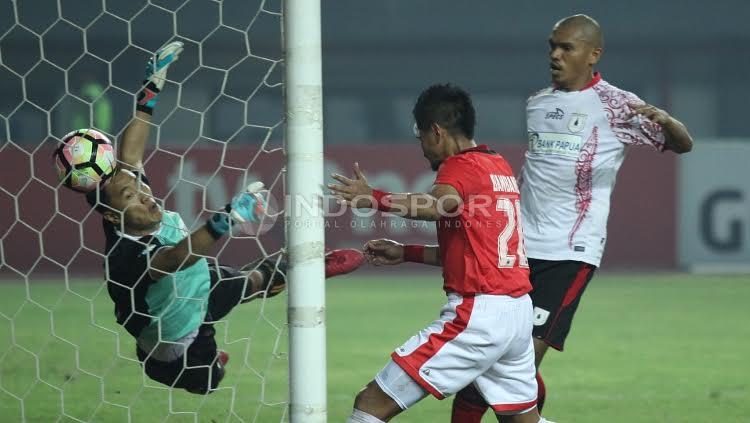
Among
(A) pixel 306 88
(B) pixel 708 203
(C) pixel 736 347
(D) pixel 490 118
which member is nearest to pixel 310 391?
(A) pixel 306 88

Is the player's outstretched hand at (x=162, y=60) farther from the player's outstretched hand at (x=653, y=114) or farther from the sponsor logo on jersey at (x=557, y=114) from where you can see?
the player's outstretched hand at (x=653, y=114)

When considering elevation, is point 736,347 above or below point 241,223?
below

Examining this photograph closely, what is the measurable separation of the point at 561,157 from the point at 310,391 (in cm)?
152

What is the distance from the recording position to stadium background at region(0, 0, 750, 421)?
11.9 metres

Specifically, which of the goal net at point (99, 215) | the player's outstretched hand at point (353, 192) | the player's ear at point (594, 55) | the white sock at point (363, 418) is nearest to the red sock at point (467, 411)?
the white sock at point (363, 418)

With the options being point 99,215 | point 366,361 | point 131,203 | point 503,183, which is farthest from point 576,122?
point 99,215

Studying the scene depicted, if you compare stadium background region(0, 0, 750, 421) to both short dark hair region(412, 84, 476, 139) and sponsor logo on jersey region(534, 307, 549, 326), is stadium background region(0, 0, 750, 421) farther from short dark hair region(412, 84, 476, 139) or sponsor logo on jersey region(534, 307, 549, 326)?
short dark hair region(412, 84, 476, 139)

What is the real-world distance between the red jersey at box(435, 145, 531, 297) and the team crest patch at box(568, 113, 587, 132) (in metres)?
0.81

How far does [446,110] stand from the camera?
11.1 feet

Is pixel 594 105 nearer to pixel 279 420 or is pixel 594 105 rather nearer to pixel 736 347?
pixel 279 420

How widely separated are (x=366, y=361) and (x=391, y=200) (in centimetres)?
318

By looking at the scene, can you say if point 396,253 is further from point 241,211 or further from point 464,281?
point 241,211

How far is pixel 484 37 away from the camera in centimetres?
1783

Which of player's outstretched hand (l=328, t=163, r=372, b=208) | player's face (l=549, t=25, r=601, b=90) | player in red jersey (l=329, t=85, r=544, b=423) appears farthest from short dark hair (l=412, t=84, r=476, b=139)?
player's face (l=549, t=25, r=601, b=90)
